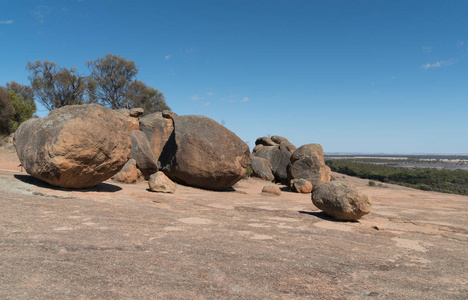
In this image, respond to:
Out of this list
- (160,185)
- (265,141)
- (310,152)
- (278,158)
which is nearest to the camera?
(160,185)

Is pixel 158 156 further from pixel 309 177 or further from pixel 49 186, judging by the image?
pixel 309 177

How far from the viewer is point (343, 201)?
7480mm

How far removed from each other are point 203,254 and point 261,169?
704 inches

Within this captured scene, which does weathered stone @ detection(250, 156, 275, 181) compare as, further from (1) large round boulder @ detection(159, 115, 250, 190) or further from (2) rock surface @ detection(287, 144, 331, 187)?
(1) large round boulder @ detection(159, 115, 250, 190)

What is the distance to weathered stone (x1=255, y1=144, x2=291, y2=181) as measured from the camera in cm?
2267

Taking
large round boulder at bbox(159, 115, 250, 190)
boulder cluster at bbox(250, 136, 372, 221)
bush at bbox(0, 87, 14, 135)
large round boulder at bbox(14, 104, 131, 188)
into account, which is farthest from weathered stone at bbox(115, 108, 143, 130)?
bush at bbox(0, 87, 14, 135)

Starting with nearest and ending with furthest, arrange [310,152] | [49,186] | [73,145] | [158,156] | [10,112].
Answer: [73,145], [49,186], [158,156], [310,152], [10,112]

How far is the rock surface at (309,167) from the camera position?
17.9m

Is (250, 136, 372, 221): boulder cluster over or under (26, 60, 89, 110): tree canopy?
under

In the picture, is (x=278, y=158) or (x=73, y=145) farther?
(x=278, y=158)

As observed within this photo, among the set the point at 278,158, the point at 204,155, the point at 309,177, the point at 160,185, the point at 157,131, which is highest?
the point at 157,131

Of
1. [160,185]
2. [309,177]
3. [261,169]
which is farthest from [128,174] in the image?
[261,169]

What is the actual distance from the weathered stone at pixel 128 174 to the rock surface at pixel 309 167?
9802 mm

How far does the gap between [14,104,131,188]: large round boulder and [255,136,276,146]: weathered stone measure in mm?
20113
